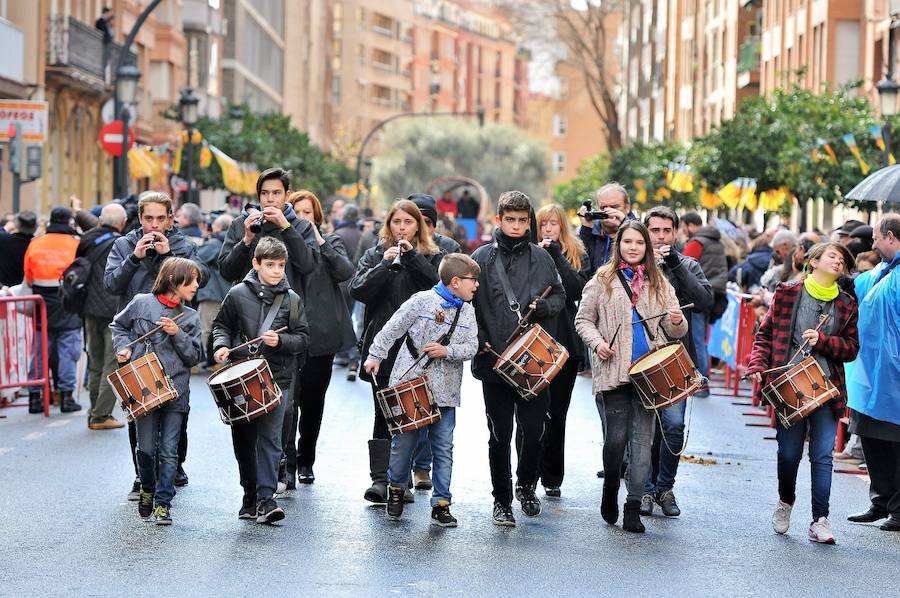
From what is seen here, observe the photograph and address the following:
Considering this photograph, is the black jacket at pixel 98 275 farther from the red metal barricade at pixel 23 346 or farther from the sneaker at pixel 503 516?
the sneaker at pixel 503 516

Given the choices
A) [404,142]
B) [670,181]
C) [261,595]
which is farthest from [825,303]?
[404,142]

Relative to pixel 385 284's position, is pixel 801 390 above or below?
below

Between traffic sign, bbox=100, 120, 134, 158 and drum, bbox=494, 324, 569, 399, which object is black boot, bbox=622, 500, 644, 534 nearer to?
drum, bbox=494, 324, 569, 399

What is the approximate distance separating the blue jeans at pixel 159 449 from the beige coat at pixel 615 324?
234 cm

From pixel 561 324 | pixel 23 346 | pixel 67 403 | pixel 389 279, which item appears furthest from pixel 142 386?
pixel 23 346

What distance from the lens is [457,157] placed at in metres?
122

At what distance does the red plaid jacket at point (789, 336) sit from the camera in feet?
33.2

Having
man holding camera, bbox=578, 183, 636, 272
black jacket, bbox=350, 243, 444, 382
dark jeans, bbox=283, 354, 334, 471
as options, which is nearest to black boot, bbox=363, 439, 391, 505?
black jacket, bbox=350, 243, 444, 382

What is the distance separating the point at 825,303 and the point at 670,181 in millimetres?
36610

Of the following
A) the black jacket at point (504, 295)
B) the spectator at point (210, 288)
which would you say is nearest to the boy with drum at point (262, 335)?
the black jacket at point (504, 295)

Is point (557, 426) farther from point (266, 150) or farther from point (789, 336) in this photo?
point (266, 150)

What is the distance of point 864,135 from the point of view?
3098 cm

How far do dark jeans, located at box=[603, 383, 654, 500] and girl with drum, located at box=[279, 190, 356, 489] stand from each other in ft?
6.45

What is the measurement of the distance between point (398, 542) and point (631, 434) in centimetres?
152
